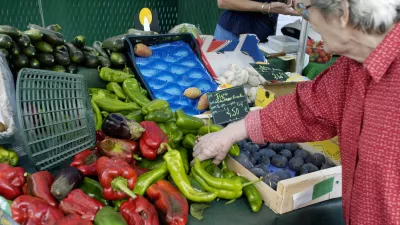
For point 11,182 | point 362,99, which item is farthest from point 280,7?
point 11,182

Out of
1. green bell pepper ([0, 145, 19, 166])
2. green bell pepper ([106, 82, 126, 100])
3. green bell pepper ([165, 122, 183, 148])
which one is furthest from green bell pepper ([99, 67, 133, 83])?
green bell pepper ([0, 145, 19, 166])

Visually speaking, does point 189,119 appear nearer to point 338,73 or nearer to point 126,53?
point 338,73

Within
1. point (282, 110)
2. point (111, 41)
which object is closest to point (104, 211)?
point (282, 110)

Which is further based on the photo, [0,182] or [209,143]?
[209,143]

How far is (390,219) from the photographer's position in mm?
1203

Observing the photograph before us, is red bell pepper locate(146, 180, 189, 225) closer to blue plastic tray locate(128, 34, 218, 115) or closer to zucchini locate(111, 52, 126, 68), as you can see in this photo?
blue plastic tray locate(128, 34, 218, 115)

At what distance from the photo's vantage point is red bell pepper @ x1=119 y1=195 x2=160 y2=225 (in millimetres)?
1357

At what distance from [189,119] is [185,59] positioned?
41.7 inches

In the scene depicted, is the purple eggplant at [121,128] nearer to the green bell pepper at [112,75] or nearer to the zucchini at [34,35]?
the green bell pepper at [112,75]

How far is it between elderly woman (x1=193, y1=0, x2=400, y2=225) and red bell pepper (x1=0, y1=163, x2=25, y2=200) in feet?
3.81

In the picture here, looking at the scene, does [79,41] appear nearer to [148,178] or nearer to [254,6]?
[148,178]

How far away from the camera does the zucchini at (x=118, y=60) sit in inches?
107

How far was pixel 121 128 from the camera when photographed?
1.71 meters

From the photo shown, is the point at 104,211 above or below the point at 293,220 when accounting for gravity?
above
